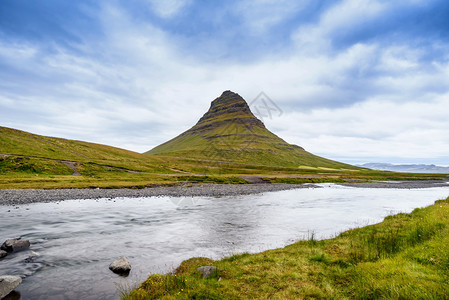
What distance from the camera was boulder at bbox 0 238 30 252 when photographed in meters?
15.3

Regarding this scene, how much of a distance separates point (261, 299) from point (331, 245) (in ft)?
29.0

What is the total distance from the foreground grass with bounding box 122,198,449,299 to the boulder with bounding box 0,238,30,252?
40.8 ft

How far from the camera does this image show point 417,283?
278 inches

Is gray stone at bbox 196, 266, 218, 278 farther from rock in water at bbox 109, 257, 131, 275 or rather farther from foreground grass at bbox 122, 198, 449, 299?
rock in water at bbox 109, 257, 131, 275

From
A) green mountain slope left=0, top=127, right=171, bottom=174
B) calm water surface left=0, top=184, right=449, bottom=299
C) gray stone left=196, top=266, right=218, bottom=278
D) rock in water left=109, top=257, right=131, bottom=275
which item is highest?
green mountain slope left=0, top=127, right=171, bottom=174

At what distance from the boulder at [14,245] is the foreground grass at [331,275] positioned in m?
12.4

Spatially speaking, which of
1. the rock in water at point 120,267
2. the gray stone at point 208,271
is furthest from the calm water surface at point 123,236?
the gray stone at point 208,271

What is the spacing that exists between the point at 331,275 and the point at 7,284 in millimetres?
14988

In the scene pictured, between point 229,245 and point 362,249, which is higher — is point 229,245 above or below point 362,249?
below

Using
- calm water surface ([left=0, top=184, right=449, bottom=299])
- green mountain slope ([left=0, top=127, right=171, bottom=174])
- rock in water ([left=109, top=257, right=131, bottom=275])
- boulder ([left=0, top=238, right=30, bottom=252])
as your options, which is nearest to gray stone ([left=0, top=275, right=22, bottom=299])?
calm water surface ([left=0, top=184, right=449, bottom=299])

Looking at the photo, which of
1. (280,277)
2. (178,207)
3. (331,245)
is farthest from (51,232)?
(331,245)

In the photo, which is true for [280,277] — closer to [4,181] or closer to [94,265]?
[94,265]

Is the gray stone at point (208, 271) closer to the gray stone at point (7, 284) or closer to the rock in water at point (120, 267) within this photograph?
the rock in water at point (120, 267)

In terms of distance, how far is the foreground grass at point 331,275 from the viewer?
24.7 feet
